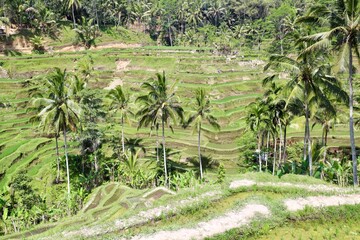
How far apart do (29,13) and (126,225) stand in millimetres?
65741

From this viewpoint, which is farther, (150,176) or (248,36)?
(248,36)

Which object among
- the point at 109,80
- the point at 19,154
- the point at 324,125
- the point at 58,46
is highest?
the point at 58,46

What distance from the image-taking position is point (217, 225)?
11.3m

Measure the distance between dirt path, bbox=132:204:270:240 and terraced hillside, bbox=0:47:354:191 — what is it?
14611 mm

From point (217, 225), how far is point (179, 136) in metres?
23.8

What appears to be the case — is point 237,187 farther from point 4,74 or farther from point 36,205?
point 4,74

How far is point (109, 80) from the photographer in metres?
49.4

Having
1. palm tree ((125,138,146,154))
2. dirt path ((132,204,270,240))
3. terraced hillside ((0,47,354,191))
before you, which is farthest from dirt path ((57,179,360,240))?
palm tree ((125,138,146,154))

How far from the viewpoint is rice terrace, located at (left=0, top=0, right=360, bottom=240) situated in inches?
482

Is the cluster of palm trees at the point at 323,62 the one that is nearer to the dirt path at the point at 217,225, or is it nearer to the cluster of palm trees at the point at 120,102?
the dirt path at the point at 217,225

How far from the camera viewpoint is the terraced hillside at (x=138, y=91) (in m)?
29.8

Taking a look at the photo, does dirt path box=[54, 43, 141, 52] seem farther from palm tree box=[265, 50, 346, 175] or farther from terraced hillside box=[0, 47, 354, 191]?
palm tree box=[265, 50, 346, 175]

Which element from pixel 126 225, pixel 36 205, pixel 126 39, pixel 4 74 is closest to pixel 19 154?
pixel 36 205

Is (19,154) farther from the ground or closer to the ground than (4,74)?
closer to the ground
